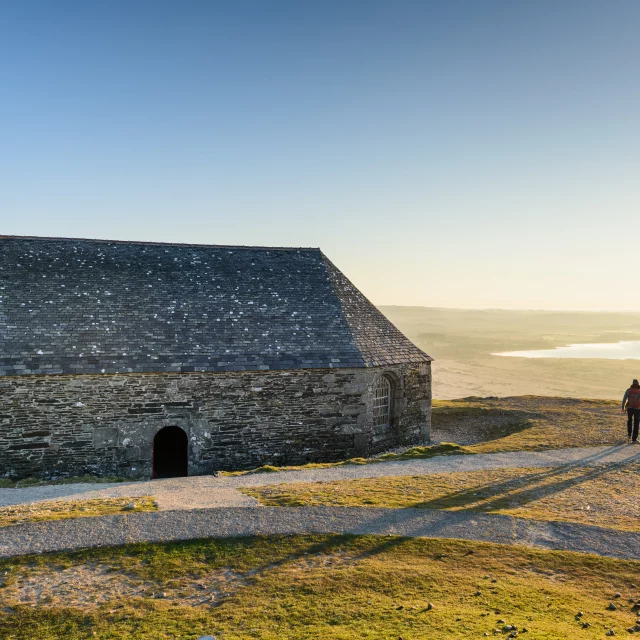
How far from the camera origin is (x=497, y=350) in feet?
290

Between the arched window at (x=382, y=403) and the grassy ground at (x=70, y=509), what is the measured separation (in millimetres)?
10170

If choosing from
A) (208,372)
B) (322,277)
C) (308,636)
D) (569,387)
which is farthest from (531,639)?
(569,387)

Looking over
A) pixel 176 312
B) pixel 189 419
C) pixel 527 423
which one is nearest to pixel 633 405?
pixel 527 423

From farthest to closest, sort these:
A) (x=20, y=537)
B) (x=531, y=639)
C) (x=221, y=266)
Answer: (x=221, y=266)
(x=20, y=537)
(x=531, y=639)

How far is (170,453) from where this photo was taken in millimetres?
19953

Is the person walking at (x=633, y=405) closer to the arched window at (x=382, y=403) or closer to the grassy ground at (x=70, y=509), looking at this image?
the arched window at (x=382, y=403)

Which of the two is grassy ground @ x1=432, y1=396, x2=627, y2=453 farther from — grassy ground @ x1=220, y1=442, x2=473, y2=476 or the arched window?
the arched window

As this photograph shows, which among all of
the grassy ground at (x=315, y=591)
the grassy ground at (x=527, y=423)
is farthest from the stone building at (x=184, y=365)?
the grassy ground at (x=315, y=591)

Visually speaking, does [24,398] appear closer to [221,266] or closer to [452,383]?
[221,266]

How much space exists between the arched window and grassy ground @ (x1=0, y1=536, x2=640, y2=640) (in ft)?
35.2

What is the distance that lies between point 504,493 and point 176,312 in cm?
1263

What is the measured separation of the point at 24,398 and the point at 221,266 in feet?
29.6

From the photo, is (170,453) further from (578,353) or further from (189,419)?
(578,353)

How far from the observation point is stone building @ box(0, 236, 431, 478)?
1683 centimetres
